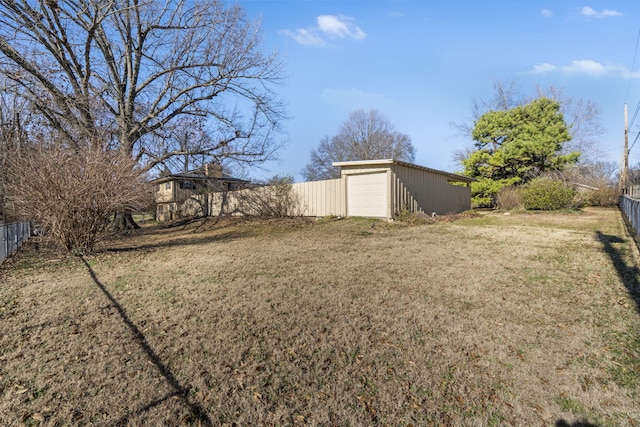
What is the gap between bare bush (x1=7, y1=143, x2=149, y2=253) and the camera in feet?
22.4

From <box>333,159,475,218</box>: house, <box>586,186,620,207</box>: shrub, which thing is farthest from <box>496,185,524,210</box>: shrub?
<box>586,186,620,207</box>: shrub

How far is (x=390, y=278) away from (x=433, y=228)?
19.1 feet

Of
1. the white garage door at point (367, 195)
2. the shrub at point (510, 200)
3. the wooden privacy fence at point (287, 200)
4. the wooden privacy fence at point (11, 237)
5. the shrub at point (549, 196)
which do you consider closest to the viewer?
the wooden privacy fence at point (11, 237)

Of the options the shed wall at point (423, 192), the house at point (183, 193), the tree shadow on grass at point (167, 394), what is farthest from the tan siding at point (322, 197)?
the tree shadow on grass at point (167, 394)

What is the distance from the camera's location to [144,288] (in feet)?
16.3

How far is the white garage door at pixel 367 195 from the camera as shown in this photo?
40.1 ft

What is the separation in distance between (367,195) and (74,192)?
9247 mm

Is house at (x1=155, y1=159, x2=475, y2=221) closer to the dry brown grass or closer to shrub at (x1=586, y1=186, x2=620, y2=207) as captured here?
the dry brown grass

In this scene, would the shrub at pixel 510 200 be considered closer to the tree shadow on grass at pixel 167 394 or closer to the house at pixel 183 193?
the house at pixel 183 193

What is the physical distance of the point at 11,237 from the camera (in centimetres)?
796

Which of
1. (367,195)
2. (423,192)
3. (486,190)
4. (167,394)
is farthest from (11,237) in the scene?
(486,190)

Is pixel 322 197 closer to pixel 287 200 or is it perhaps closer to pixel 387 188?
pixel 287 200

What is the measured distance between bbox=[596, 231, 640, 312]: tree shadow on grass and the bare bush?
9.37 meters

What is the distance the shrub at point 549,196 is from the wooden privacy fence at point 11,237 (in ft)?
61.2
